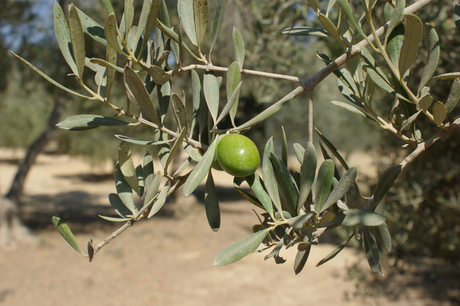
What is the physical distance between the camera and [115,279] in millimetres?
5809

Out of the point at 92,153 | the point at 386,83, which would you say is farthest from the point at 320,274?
the point at 92,153

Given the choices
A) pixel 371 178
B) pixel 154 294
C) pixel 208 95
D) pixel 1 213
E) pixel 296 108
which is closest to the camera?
pixel 208 95

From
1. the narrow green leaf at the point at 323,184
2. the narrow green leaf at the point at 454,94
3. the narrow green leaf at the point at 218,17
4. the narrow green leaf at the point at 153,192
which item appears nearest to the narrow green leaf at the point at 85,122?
the narrow green leaf at the point at 153,192

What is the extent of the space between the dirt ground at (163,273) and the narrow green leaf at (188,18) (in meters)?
2.97

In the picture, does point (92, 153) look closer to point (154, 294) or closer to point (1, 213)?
point (1, 213)

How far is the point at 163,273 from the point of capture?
6145 mm

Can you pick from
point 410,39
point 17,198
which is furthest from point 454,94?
point 17,198

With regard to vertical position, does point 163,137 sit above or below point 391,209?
above

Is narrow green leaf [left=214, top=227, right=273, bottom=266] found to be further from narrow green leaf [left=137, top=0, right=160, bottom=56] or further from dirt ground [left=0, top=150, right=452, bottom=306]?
→ dirt ground [left=0, top=150, right=452, bottom=306]

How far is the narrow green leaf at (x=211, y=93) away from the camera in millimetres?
707

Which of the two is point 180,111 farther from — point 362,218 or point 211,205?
point 362,218

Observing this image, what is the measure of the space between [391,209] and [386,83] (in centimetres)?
216

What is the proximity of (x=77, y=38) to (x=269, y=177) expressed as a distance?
13.9 inches

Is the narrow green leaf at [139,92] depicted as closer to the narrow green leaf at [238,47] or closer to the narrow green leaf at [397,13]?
the narrow green leaf at [238,47]
